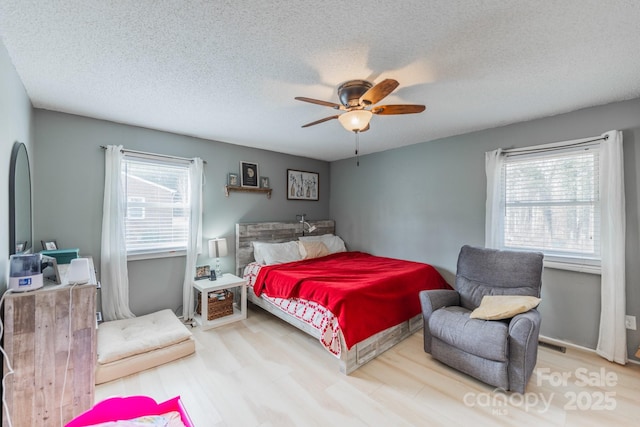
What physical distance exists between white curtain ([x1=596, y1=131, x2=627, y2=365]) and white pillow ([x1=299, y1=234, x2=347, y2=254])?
3.08m

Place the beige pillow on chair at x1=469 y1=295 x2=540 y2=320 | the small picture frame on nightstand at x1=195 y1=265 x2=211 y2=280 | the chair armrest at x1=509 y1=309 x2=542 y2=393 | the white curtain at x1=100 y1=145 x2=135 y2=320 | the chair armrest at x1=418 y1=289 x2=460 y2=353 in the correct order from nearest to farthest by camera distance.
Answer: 1. the chair armrest at x1=509 y1=309 x2=542 y2=393
2. the beige pillow on chair at x1=469 y1=295 x2=540 y2=320
3. the chair armrest at x1=418 y1=289 x2=460 y2=353
4. the white curtain at x1=100 y1=145 x2=135 y2=320
5. the small picture frame on nightstand at x1=195 y1=265 x2=211 y2=280

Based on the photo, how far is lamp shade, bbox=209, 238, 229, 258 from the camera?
337cm

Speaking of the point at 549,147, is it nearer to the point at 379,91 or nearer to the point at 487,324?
the point at 487,324

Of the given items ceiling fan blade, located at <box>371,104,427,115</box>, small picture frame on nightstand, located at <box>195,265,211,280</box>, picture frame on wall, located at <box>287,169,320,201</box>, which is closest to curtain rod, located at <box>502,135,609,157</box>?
ceiling fan blade, located at <box>371,104,427,115</box>

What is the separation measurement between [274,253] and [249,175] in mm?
1241

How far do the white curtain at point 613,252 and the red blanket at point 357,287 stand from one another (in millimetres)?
1412

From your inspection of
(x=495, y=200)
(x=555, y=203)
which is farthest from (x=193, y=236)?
(x=555, y=203)

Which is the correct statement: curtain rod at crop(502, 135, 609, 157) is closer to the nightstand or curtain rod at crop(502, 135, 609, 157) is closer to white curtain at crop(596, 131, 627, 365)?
white curtain at crop(596, 131, 627, 365)

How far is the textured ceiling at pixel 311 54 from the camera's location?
1294 millimetres

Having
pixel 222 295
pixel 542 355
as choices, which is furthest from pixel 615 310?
pixel 222 295

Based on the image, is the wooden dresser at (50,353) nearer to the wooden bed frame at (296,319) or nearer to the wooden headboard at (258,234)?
the wooden bed frame at (296,319)

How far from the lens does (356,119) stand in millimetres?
1950

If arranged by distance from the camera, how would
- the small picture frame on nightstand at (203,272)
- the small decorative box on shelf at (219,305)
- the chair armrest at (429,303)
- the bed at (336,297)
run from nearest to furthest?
the bed at (336,297) → the chair armrest at (429,303) → the small decorative box on shelf at (219,305) → the small picture frame on nightstand at (203,272)

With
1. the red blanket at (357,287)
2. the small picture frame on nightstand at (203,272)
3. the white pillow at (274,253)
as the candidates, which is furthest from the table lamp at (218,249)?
the red blanket at (357,287)
